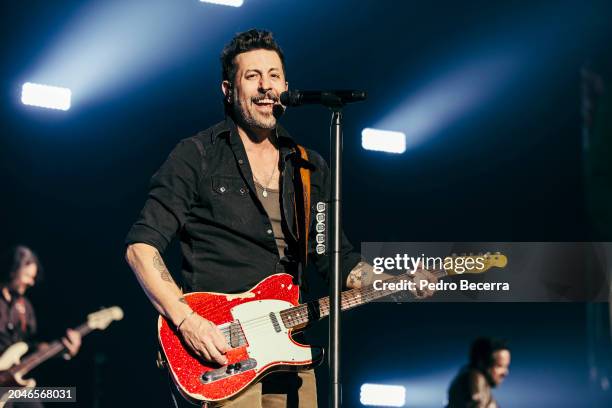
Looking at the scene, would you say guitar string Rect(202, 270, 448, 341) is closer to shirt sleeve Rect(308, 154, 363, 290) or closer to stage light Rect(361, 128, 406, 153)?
shirt sleeve Rect(308, 154, 363, 290)

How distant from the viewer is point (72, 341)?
6.24m

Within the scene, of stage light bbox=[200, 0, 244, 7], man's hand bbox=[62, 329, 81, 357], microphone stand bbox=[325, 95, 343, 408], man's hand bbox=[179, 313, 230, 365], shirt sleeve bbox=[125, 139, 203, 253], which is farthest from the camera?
stage light bbox=[200, 0, 244, 7]

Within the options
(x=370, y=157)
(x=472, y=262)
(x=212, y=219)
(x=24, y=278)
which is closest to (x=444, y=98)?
(x=370, y=157)

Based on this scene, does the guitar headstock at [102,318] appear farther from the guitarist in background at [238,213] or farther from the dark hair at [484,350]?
the guitarist in background at [238,213]

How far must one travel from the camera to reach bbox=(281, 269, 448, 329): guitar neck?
3318 millimetres

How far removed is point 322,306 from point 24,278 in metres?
3.49

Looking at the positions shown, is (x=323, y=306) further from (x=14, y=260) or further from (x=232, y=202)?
(x=14, y=260)

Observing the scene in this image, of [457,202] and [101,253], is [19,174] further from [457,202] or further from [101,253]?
[457,202]

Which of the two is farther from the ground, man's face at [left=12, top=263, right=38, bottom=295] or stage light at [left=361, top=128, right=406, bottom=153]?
stage light at [left=361, top=128, right=406, bottom=153]

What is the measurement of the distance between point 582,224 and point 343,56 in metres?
2.27

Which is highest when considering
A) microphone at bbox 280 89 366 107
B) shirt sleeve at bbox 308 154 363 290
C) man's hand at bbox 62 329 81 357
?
microphone at bbox 280 89 366 107

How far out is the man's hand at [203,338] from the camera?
304cm

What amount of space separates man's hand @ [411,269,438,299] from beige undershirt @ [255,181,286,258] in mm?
724

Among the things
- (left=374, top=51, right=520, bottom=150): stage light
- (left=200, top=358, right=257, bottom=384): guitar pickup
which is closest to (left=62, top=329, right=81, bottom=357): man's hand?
(left=374, top=51, right=520, bottom=150): stage light
